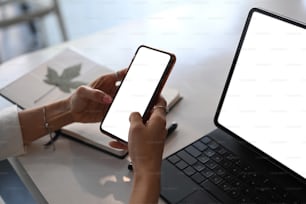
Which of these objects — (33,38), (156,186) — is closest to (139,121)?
(156,186)

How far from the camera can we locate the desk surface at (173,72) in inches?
25.5

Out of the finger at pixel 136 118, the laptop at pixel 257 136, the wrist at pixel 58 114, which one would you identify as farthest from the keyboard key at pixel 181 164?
the wrist at pixel 58 114

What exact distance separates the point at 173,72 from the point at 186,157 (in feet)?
0.94

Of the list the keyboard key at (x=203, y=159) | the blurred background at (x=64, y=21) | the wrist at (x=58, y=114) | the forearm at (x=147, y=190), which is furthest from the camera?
the blurred background at (x=64, y=21)

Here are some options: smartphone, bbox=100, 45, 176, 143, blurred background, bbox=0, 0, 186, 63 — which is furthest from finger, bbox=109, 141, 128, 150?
blurred background, bbox=0, 0, 186, 63

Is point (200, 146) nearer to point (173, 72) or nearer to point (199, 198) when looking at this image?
point (199, 198)

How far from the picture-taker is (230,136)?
681 mm

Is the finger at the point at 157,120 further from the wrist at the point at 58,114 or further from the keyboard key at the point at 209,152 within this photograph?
the wrist at the point at 58,114

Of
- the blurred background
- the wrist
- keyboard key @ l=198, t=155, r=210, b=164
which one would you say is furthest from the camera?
the blurred background

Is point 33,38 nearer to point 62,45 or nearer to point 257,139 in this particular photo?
point 62,45

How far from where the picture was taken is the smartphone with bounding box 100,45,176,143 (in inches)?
25.5

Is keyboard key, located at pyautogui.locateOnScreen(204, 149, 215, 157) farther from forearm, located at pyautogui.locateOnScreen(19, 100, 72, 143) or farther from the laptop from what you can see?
forearm, located at pyautogui.locateOnScreen(19, 100, 72, 143)

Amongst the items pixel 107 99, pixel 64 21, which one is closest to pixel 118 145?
pixel 107 99

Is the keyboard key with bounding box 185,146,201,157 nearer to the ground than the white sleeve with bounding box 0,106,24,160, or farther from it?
nearer to the ground
